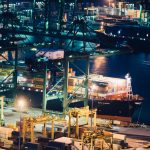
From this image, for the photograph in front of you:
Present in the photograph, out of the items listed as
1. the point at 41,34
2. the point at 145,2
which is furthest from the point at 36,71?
the point at 145,2

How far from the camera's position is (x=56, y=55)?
58.3 meters

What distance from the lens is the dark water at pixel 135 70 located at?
200ft

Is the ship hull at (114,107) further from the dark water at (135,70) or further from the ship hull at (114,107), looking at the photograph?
the dark water at (135,70)

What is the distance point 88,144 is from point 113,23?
121 meters

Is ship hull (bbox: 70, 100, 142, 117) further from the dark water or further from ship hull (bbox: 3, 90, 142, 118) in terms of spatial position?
the dark water

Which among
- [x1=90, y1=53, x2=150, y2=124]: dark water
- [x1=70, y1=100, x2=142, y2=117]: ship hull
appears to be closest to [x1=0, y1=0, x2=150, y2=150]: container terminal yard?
[x1=70, y1=100, x2=142, y2=117]: ship hull

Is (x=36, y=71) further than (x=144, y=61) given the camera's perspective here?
No

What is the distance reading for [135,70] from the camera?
8975cm

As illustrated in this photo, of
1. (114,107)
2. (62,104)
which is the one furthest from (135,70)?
(62,104)

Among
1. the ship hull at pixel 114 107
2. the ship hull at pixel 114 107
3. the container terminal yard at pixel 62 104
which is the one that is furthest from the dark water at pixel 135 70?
the ship hull at pixel 114 107

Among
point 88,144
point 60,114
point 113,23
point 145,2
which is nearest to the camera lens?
point 88,144

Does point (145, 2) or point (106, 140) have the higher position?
point (145, 2)

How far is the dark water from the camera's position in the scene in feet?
200

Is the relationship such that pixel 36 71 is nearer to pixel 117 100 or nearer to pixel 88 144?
pixel 117 100
